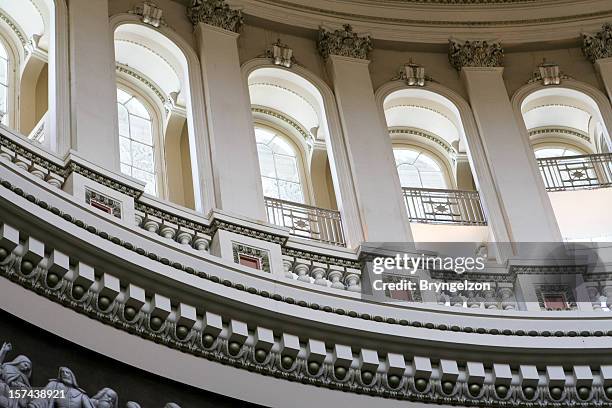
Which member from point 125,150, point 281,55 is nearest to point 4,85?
point 125,150

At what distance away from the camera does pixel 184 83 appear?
787 inches

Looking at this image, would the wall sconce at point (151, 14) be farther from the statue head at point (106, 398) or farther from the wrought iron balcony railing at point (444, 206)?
the statue head at point (106, 398)

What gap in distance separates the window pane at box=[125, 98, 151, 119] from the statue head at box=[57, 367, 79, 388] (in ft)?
24.4

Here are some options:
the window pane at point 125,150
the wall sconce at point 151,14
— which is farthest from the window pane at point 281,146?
the wall sconce at point 151,14

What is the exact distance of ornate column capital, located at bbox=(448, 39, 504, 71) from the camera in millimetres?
22172

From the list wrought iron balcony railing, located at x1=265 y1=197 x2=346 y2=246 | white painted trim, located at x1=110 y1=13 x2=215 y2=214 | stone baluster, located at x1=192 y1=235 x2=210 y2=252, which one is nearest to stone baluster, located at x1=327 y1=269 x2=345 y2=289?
wrought iron balcony railing, located at x1=265 y1=197 x2=346 y2=246

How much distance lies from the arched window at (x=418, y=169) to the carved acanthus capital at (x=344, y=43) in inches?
70.7

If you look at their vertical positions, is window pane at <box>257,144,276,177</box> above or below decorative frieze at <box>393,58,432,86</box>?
below

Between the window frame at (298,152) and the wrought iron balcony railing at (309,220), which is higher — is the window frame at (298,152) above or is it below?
above

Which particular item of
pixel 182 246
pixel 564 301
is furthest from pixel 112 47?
pixel 564 301

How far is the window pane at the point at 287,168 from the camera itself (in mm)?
21175

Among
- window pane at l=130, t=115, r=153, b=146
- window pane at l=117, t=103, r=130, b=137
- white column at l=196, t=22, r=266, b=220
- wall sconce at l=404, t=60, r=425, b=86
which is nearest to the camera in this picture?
white column at l=196, t=22, r=266, b=220

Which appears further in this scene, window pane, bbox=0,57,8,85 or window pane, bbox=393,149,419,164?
window pane, bbox=393,149,419,164

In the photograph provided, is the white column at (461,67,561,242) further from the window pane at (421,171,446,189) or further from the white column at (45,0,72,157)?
the white column at (45,0,72,157)
